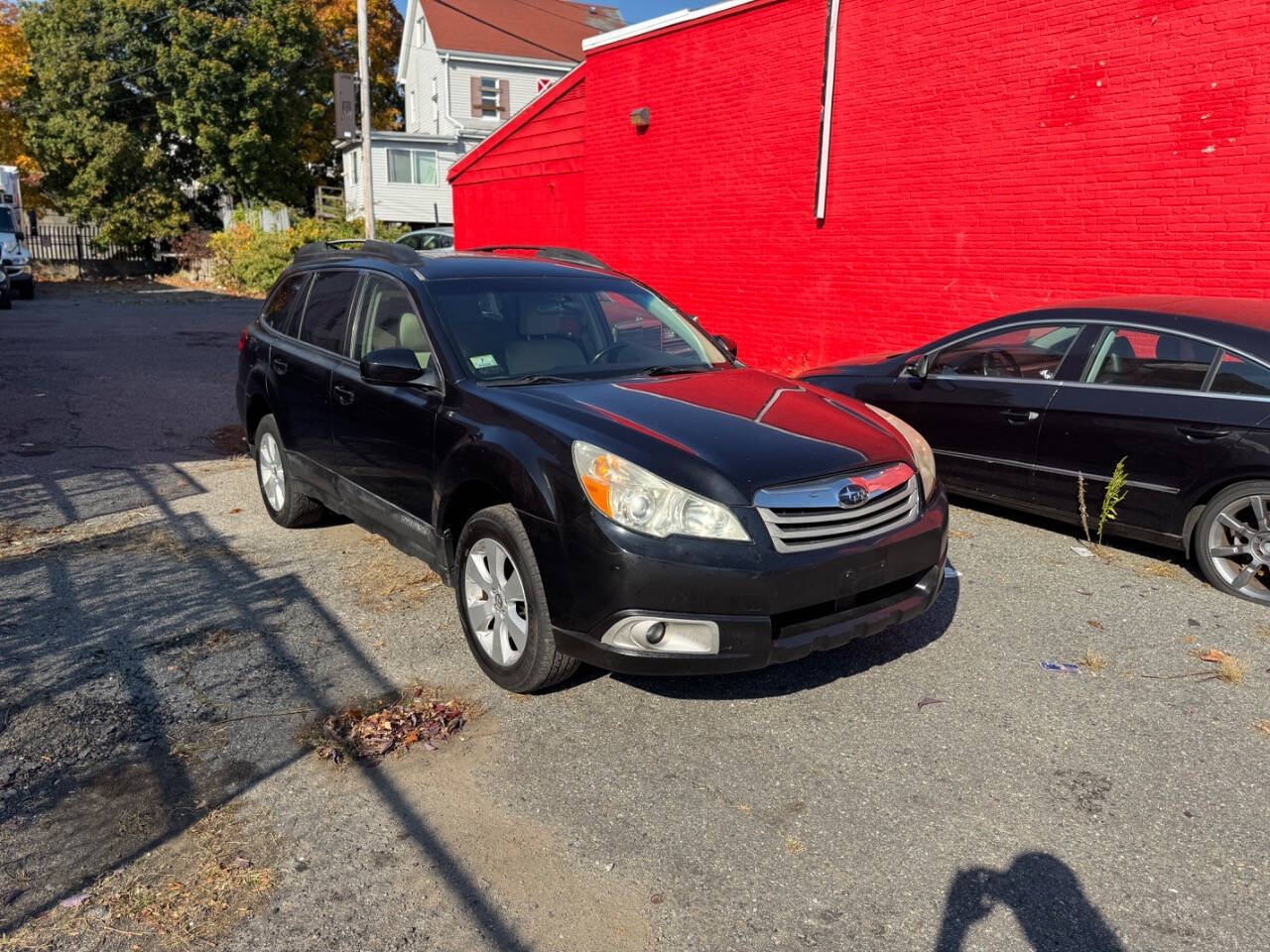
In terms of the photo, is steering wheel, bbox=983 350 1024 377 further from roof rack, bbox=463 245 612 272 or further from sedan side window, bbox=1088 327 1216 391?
roof rack, bbox=463 245 612 272

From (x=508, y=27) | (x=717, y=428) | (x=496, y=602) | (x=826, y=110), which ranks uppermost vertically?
(x=508, y=27)

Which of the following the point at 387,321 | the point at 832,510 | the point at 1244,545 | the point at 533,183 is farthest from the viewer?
the point at 533,183

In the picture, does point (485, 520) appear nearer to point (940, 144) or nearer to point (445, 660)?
point (445, 660)

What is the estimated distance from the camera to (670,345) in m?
5.01

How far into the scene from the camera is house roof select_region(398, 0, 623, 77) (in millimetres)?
37375

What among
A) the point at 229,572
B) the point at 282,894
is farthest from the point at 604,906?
the point at 229,572

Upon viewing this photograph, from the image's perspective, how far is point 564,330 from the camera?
473 centimetres

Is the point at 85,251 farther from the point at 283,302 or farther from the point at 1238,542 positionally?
the point at 1238,542

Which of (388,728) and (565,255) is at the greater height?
(565,255)

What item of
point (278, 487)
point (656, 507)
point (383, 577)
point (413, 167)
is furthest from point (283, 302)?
point (413, 167)

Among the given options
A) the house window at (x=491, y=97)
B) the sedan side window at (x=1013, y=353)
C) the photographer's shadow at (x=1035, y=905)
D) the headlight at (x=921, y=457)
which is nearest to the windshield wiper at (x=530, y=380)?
the headlight at (x=921, y=457)

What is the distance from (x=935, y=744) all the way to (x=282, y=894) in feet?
7.63

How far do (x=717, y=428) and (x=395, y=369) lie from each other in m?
1.49

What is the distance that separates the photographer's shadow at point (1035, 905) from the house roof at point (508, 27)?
1533 inches
